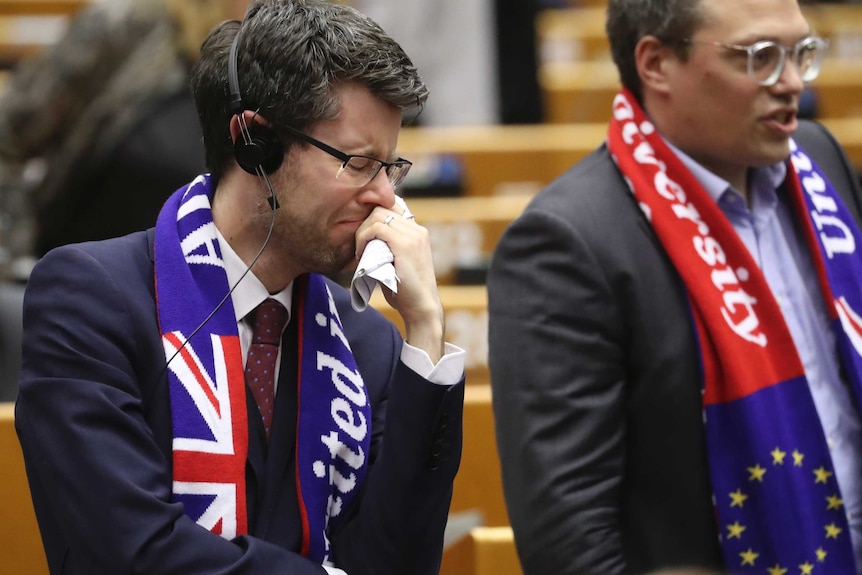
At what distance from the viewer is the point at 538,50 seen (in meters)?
6.25

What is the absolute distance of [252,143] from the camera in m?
1.86

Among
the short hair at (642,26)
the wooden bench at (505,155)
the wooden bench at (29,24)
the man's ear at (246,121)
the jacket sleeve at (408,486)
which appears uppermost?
the short hair at (642,26)

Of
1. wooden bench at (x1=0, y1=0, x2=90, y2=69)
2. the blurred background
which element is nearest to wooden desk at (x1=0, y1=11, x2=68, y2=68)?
wooden bench at (x1=0, y1=0, x2=90, y2=69)

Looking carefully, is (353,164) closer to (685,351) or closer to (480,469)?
(685,351)

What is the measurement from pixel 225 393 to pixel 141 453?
15 cm

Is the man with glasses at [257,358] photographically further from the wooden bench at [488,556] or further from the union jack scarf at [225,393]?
the wooden bench at [488,556]

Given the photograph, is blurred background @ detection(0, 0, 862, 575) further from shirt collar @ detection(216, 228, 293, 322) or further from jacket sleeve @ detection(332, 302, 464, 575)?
shirt collar @ detection(216, 228, 293, 322)

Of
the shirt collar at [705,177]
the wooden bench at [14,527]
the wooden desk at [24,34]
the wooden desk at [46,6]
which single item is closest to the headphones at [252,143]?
the shirt collar at [705,177]

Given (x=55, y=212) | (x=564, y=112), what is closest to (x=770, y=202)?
(x=55, y=212)

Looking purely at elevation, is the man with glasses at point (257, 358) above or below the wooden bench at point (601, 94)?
above

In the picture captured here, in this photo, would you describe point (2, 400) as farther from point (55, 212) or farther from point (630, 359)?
point (630, 359)

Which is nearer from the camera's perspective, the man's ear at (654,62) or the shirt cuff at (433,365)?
the shirt cuff at (433,365)

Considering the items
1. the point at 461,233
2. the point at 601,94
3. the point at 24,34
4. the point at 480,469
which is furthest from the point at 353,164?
the point at 24,34

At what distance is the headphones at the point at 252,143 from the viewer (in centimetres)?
186
